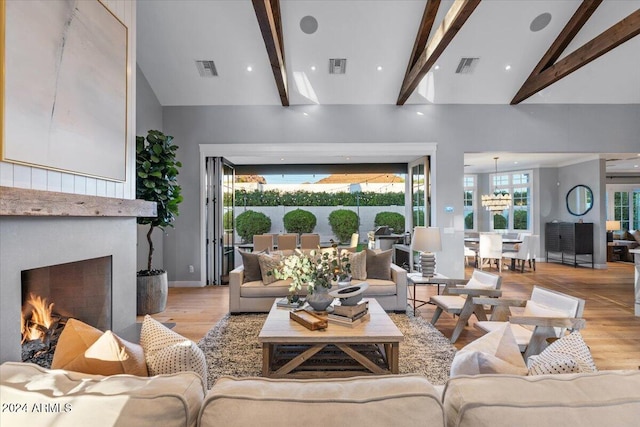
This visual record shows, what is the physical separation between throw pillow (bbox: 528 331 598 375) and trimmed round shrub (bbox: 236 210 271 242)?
8.01 meters

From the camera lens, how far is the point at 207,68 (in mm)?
5250

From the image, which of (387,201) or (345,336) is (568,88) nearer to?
(387,201)

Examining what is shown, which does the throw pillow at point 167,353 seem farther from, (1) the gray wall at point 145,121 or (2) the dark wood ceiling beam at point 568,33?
(2) the dark wood ceiling beam at point 568,33

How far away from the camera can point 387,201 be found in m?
9.62

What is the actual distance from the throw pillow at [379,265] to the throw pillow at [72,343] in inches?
135

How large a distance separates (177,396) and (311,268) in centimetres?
211

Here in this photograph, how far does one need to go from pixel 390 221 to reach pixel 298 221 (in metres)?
2.64

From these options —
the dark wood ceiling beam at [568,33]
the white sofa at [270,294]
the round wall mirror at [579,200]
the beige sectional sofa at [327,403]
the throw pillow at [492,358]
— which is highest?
the dark wood ceiling beam at [568,33]

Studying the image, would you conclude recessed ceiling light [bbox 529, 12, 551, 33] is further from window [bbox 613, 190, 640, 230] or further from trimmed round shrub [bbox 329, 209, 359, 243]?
window [bbox 613, 190, 640, 230]

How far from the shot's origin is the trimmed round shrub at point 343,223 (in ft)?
30.6

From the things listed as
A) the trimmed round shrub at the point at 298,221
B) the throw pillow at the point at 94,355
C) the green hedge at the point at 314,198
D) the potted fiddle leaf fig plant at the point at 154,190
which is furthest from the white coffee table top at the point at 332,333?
the green hedge at the point at 314,198

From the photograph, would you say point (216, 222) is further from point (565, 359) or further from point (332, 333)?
point (565, 359)

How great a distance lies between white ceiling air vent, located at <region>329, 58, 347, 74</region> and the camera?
200 inches

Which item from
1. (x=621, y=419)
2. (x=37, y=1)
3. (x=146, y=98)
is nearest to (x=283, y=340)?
(x=621, y=419)
